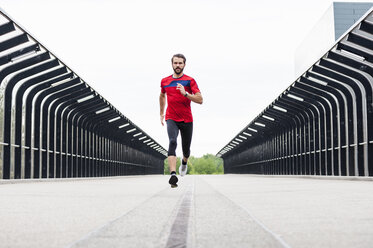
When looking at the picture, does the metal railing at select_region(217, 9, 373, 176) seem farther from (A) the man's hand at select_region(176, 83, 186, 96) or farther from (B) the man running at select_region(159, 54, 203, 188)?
(A) the man's hand at select_region(176, 83, 186, 96)

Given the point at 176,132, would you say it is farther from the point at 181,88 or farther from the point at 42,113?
the point at 42,113

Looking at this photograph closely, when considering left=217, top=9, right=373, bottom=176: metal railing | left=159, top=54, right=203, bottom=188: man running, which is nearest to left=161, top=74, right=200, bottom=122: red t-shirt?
left=159, top=54, right=203, bottom=188: man running

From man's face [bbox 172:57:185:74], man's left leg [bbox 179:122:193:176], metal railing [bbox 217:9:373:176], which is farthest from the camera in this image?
metal railing [bbox 217:9:373:176]

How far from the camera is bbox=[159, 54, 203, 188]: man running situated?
25.4ft

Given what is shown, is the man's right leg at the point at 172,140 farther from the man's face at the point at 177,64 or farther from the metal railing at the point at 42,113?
the metal railing at the point at 42,113

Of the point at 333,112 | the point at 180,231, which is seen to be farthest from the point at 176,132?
the point at 333,112

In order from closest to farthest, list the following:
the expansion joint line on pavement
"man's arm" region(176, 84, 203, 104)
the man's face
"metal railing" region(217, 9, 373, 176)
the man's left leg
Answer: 1. the expansion joint line on pavement
2. "man's arm" region(176, 84, 203, 104)
3. the man's face
4. the man's left leg
5. "metal railing" region(217, 9, 373, 176)

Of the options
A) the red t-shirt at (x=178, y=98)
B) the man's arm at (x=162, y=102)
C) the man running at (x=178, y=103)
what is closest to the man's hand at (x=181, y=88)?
the man running at (x=178, y=103)

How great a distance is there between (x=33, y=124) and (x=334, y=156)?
965cm

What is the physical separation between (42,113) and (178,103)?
35.2 feet

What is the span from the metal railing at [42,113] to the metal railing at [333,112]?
6.87m

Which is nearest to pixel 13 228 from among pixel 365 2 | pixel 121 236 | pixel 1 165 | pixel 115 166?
pixel 121 236

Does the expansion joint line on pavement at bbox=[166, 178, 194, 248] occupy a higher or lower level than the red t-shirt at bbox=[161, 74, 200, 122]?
lower

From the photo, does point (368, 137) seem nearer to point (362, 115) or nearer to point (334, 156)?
point (362, 115)
